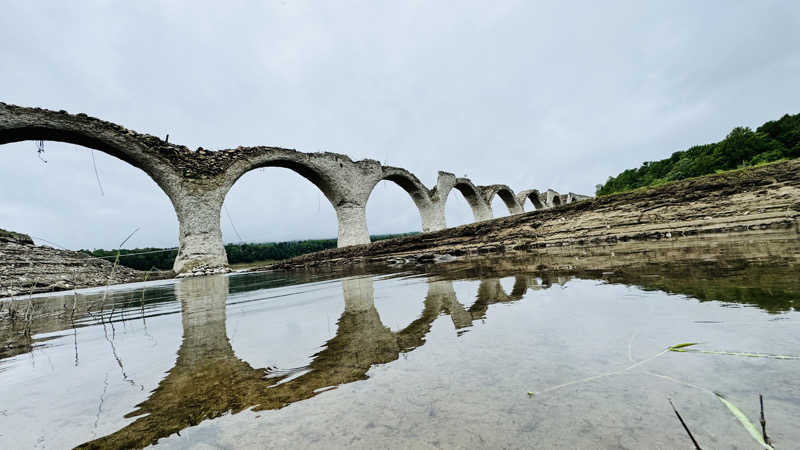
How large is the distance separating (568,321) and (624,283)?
667mm

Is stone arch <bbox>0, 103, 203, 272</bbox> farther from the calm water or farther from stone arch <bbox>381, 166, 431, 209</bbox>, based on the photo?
the calm water

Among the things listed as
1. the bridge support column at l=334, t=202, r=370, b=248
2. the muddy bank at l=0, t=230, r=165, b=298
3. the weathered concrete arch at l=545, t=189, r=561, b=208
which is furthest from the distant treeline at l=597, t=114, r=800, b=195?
the muddy bank at l=0, t=230, r=165, b=298

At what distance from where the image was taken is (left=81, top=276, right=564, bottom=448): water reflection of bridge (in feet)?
→ 2.01

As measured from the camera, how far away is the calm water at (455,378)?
1.54ft

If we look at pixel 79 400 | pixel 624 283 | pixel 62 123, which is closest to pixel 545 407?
pixel 79 400

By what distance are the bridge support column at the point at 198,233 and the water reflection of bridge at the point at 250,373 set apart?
27.7 feet

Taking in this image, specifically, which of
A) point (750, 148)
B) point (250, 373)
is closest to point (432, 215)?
point (250, 373)

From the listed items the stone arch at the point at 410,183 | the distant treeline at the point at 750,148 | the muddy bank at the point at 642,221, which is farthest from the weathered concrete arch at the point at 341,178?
the distant treeline at the point at 750,148

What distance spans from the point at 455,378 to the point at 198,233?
9.96 m

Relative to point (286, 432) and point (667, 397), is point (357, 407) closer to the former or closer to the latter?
point (286, 432)

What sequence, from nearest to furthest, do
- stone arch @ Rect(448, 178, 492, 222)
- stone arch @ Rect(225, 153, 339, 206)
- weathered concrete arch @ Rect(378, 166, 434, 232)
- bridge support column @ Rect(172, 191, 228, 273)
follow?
bridge support column @ Rect(172, 191, 228, 273) → stone arch @ Rect(225, 153, 339, 206) → weathered concrete arch @ Rect(378, 166, 434, 232) → stone arch @ Rect(448, 178, 492, 222)

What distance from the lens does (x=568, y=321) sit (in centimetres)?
95

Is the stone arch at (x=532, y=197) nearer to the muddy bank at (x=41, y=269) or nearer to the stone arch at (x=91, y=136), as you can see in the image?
the stone arch at (x=91, y=136)

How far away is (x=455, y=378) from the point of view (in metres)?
0.66
